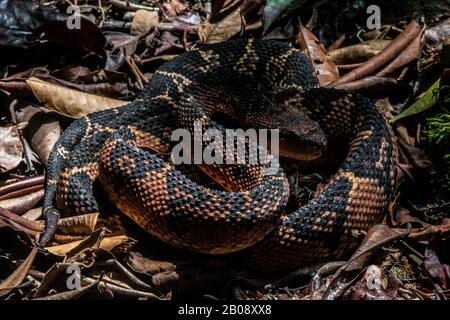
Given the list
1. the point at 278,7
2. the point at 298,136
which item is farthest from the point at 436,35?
the point at 298,136

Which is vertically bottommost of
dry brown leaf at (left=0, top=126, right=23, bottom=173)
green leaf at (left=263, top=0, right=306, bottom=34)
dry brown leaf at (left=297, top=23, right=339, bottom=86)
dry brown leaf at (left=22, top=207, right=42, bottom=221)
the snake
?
dry brown leaf at (left=22, top=207, right=42, bottom=221)

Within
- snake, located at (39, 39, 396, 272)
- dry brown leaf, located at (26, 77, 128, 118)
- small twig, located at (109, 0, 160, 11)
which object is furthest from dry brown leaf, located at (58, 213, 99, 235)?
small twig, located at (109, 0, 160, 11)

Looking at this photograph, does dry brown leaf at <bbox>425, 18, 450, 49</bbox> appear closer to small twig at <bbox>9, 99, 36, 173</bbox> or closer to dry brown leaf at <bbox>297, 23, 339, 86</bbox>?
dry brown leaf at <bbox>297, 23, 339, 86</bbox>

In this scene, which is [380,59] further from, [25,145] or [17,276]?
[17,276]

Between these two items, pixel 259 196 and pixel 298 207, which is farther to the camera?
pixel 298 207
